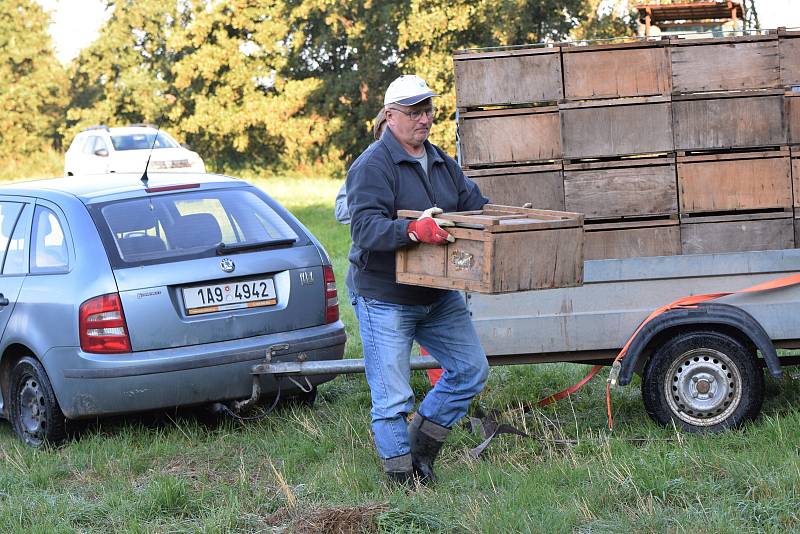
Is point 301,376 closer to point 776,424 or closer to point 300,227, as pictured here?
point 300,227

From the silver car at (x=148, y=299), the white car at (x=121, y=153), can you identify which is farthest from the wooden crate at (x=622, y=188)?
the white car at (x=121, y=153)

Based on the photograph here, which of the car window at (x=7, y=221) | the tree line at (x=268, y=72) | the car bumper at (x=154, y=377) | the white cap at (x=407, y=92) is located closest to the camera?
the white cap at (x=407, y=92)

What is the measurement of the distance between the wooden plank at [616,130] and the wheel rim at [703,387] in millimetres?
1309

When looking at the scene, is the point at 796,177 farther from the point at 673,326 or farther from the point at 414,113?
the point at 414,113

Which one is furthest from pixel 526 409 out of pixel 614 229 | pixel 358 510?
pixel 358 510

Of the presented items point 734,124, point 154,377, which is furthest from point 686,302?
point 154,377

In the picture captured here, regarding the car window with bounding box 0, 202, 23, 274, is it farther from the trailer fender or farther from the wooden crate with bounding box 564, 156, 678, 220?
the trailer fender

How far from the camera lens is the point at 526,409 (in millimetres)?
6512

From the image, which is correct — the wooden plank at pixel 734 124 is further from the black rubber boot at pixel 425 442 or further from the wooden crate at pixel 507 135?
the black rubber boot at pixel 425 442

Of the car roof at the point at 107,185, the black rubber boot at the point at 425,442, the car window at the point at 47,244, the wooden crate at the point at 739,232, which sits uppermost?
the car roof at the point at 107,185

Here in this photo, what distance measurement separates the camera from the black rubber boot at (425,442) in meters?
5.25

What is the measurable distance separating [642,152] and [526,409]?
1.59 m

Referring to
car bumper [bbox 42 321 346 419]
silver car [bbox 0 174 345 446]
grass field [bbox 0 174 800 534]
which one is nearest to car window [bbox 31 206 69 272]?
silver car [bbox 0 174 345 446]

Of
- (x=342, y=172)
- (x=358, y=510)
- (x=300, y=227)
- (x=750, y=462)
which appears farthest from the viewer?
→ (x=342, y=172)
